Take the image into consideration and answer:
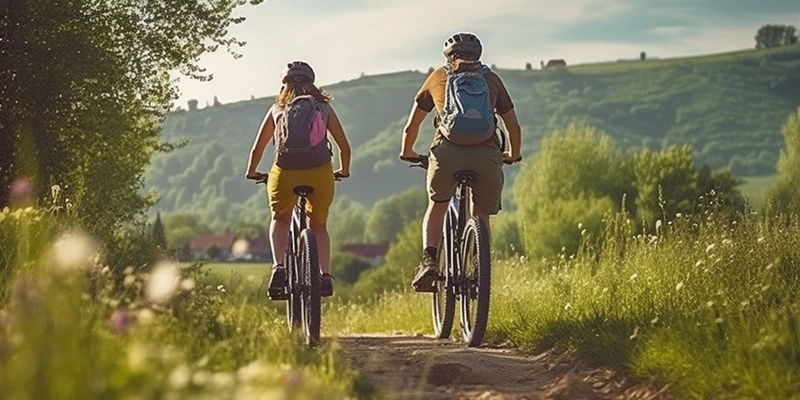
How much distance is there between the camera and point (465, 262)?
29.5 feet

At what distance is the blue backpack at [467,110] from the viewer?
342 inches

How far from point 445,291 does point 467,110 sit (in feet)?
6.11

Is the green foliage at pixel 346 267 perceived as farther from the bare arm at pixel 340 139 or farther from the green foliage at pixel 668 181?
the bare arm at pixel 340 139

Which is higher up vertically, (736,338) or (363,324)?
(736,338)

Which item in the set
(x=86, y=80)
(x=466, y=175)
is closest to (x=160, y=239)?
(x=86, y=80)

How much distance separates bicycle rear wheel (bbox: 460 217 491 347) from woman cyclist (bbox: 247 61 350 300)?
1164mm

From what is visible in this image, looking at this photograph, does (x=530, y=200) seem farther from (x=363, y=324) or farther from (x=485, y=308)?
(x=485, y=308)

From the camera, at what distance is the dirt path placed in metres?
6.43

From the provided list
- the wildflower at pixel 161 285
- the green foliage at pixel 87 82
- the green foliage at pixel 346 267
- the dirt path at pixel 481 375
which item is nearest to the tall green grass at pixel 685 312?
the dirt path at pixel 481 375

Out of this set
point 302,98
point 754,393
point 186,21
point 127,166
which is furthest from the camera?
point 127,166

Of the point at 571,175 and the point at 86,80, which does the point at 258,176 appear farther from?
the point at 571,175

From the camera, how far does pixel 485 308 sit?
8508 millimetres

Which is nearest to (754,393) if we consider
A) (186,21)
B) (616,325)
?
(616,325)

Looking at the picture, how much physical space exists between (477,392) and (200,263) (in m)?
14.1
